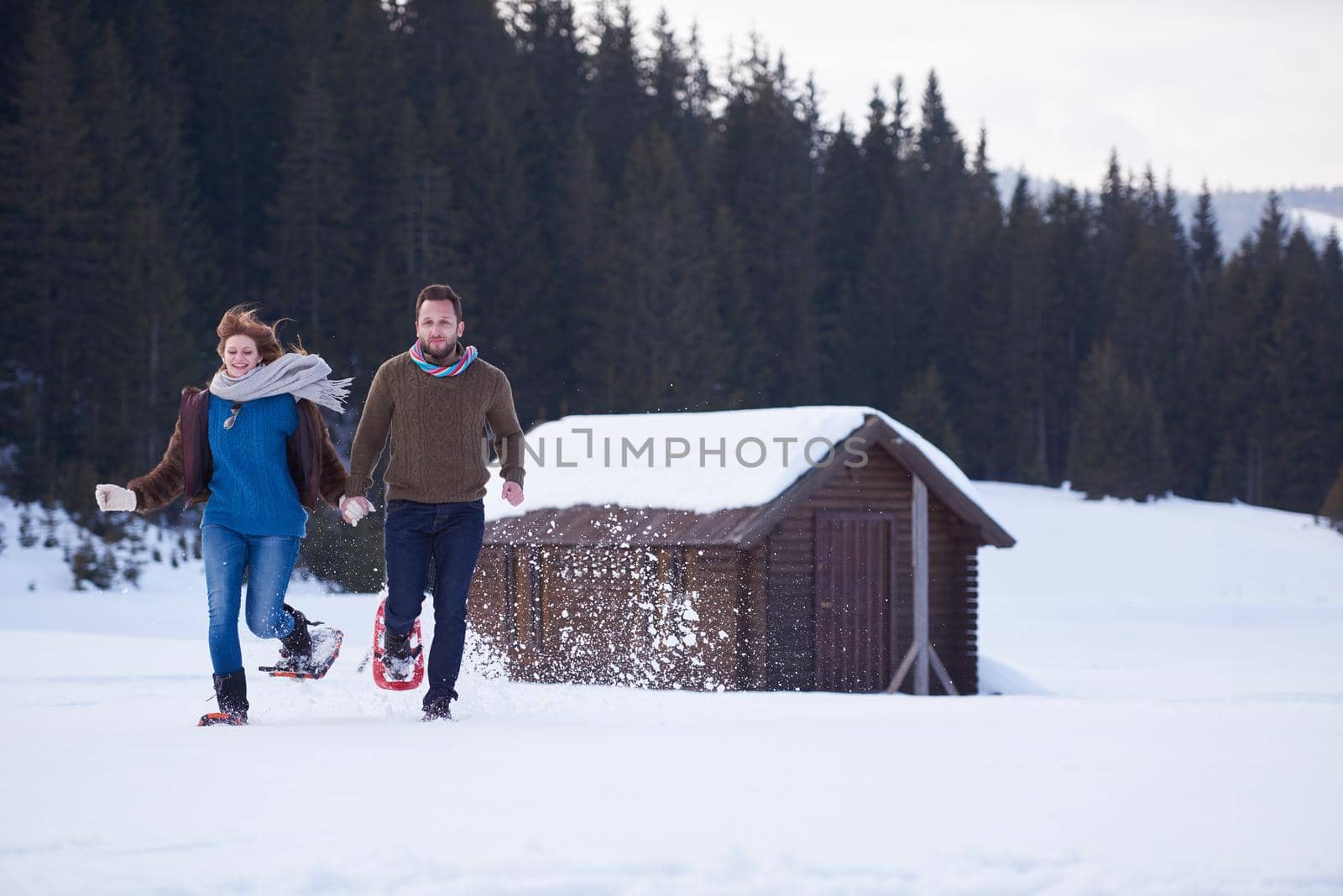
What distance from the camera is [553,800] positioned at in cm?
495

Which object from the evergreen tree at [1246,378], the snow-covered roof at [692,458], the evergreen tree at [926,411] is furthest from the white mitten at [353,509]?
the evergreen tree at [1246,378]

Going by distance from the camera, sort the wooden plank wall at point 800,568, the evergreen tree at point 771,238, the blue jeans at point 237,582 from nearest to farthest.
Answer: the blue jeans at point 237,582, the wooden plank wall at point 800,568, the evergreen tree at point 771,238

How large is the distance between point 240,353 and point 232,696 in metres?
1.69

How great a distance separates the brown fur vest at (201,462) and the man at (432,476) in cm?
19

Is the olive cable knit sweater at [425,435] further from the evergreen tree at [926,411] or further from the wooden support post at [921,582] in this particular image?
the evergreen tree at [926,411]

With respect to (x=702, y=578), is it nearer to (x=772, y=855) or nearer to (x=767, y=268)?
(x=772, y=855)

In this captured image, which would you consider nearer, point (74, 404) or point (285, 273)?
point (74, 404)

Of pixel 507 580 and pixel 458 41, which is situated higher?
pixel 458 41

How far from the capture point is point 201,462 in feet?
23.1

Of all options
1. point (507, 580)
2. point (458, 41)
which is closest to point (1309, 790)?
point (507, 580)

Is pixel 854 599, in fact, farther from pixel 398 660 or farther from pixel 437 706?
pixel 437 706

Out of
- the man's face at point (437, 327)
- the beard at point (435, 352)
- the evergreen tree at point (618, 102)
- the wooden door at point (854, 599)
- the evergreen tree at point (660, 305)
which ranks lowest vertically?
the wooden door at point (854, 599)

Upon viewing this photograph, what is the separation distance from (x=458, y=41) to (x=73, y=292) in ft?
97.3

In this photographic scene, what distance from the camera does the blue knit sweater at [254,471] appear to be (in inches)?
274
